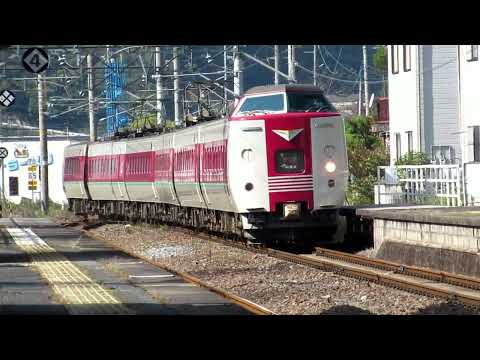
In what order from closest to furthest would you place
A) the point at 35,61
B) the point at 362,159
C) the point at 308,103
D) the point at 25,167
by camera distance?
the point at 308,103
the point at 35,61
the point at 362,159
the point at 25,167

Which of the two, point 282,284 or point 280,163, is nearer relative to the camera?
point 282,284

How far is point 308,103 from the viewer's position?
75.8 ft

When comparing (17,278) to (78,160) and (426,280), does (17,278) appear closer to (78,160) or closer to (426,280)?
(426,280)

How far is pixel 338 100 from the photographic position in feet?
308

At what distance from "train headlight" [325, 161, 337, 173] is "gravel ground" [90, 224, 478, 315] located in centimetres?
202

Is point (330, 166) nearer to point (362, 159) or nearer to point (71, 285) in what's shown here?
point (71, 285)

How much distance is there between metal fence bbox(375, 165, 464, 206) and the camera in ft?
92.7

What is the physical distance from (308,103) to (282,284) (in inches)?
238

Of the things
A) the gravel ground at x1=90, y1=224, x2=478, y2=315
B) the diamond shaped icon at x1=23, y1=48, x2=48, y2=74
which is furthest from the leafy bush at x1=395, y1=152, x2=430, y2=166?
the diamond shaped icon at x1=23, y1=48, x2=48, y2=74

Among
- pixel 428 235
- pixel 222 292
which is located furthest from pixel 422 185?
pixel 222 292

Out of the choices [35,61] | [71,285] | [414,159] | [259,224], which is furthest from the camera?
[414,159]

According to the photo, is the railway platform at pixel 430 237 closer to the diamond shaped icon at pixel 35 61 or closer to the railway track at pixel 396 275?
the railway track at pixel 396 275

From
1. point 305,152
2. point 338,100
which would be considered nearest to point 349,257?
point 305,152

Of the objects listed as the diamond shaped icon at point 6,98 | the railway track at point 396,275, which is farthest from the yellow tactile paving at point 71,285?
the diamond shaped icon at point 6,98
